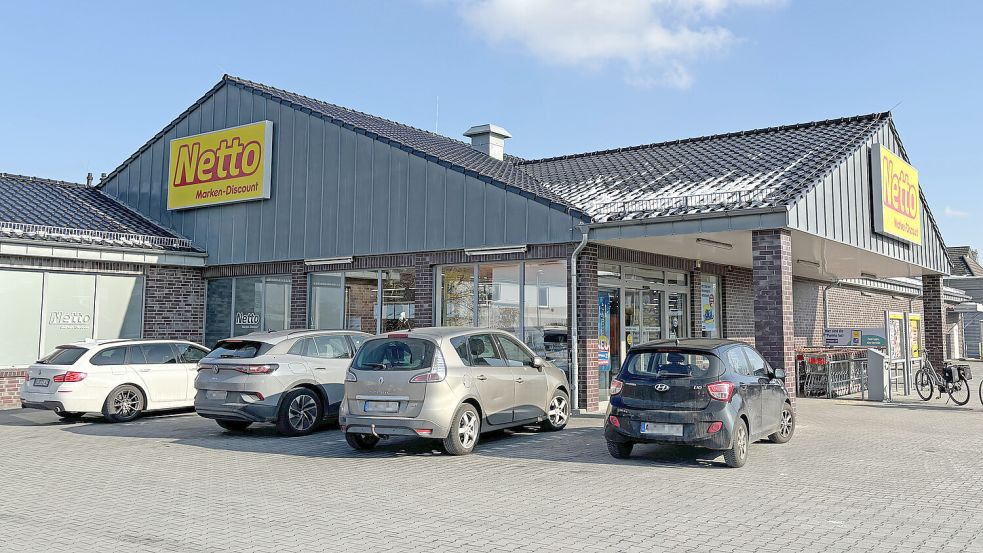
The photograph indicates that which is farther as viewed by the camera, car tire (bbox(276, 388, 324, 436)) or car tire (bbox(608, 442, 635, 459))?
car tire (bbox(276, 388, 324, 436))

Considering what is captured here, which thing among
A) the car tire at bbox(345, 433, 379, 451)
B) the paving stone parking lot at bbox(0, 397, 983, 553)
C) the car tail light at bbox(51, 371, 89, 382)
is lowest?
the paving stone parking lot at bbox(0, 397, 983, 553)

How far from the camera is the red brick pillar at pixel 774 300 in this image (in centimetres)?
1206

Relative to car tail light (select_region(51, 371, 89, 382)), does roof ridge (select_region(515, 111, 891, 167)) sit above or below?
above

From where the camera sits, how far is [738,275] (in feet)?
66.4

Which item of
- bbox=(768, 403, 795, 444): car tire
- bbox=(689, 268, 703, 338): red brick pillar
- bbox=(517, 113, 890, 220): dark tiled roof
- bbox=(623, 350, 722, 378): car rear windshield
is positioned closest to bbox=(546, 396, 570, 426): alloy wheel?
bbox=(623, 350, 722, 378): car rear windshield

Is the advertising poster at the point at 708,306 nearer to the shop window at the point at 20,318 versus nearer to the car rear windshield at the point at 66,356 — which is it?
the car rear windshield at the point at 66,356

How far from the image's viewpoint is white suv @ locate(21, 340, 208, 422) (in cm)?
1322

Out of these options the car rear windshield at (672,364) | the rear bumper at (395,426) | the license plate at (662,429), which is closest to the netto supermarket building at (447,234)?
the car rear windshield at (672,364)

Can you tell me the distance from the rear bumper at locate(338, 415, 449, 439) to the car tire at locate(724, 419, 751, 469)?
3.34 meters

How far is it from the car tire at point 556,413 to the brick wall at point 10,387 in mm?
11409

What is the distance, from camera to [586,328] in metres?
14.0

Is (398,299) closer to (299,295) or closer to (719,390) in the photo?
(299,295)

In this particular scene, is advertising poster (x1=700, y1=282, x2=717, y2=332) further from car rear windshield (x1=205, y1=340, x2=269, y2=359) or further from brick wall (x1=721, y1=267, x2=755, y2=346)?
car rear windshield (x1=205, y1=340, x2=269, y2=359)

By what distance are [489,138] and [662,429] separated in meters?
14.5
